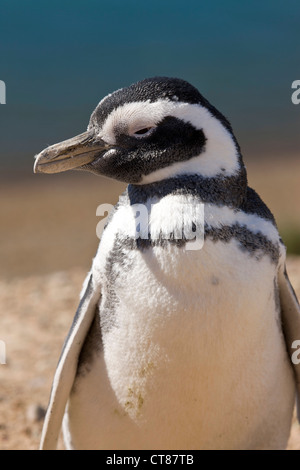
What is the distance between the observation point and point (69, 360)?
97.1 inches

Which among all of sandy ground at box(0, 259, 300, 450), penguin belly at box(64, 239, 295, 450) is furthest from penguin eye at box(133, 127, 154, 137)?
sandy ground at box(0, 259, 300, 450)

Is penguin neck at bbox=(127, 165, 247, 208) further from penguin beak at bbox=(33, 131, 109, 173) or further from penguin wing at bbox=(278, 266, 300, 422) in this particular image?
penguin wing at bbox=(278, 266, 300, 422)

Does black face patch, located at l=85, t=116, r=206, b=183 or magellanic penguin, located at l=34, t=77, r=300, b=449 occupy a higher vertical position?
black face patch, located at l=85, t=116, r=206, b=183

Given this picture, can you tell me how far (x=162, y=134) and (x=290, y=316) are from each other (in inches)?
30.0

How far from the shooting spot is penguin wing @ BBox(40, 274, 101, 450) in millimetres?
2432

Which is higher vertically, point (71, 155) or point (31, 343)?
point (71, 155)

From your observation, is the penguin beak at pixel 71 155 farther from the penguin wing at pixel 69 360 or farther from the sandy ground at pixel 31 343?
the sandy ground at pixel 31 343

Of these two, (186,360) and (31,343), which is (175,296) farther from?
(31,343)

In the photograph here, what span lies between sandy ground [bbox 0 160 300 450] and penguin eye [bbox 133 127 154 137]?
1.56 meters

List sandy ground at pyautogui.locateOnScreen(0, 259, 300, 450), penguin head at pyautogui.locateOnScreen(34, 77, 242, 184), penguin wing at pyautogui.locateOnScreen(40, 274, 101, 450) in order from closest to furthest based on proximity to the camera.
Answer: penguin head at pyautogui.locateOnScreen(34, 77, 242, 184) → penguin wing at pyautogui.locateOnScreen(40, 274, 101, 450) → sandy ground at pyautogui.locateOnScreen(0, 259, 300, 450)

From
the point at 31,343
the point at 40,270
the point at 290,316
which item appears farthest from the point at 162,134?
the point at 40,270
